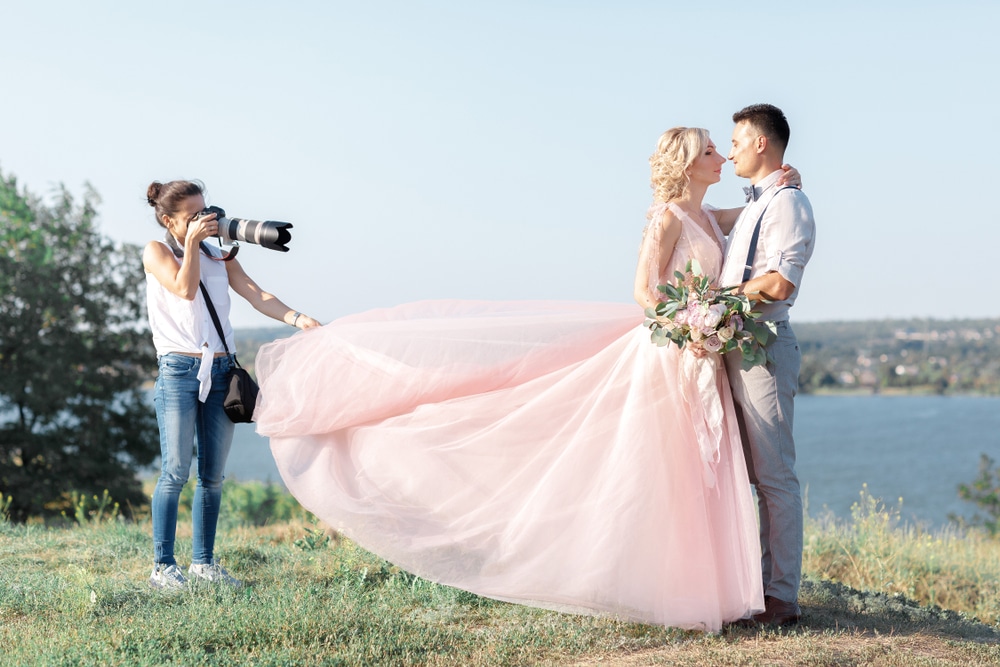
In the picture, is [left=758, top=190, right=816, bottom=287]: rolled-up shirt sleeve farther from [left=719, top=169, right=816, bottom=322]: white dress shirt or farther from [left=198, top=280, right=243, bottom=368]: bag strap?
[left=198, top=280, right=243, bottom=368]: bag strap

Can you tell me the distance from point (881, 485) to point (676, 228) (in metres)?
58.8

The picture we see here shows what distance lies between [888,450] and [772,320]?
80.4m

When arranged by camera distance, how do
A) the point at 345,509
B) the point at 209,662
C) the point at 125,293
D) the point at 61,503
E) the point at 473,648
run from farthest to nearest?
the point at 125,293 → the point at 61,503 → the point at 345,509 → the point at 473,648 → the point at 209,662

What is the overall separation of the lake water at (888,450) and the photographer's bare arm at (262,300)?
24.3m

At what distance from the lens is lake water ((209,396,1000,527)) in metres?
51.2

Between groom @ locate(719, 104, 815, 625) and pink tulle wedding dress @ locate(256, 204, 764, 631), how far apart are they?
0.55 ft

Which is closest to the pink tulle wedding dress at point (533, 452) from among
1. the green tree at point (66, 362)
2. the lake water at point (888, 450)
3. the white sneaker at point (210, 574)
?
the white sneaker at point (210, 574)

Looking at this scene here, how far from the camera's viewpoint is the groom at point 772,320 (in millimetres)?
4730

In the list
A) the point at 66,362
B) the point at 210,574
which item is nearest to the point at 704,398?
the point at 210,574

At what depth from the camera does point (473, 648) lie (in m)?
4.59

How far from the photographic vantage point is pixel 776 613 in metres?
4.97

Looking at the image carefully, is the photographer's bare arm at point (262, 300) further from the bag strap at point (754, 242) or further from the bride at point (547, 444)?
the bag strap at point (754, 242)

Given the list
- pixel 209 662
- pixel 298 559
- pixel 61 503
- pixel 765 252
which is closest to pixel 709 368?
pixel 765 252

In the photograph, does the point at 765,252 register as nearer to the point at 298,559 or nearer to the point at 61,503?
the point at 298,559
